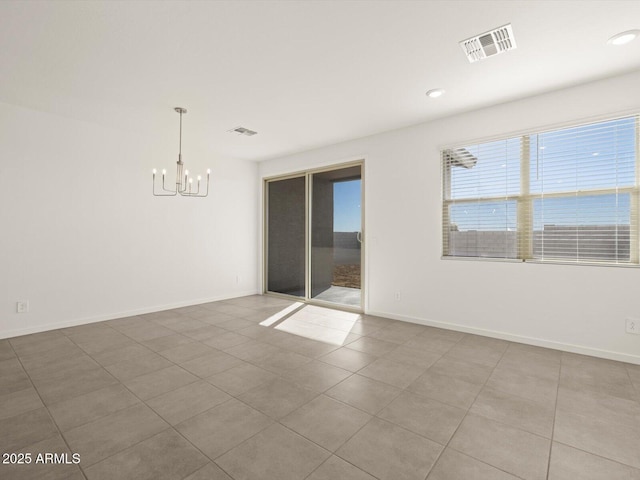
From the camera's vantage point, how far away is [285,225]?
19.7ft

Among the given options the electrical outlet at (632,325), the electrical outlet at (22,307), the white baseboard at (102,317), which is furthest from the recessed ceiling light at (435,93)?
the electrical outlet at (22,307)

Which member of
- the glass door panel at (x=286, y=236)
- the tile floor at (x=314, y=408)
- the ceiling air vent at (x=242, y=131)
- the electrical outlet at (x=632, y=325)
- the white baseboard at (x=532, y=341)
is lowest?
the tile floor at (x=314, y=408)

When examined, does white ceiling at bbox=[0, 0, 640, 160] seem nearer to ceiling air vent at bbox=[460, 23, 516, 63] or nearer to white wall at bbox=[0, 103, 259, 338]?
ceiling air vent at bbox=[460, 23, 516, 63]

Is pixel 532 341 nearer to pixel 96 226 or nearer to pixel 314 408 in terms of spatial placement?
pixel 314 408

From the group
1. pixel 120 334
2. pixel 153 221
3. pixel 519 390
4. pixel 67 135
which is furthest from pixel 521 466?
pixel 67 135

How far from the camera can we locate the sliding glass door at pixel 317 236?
16.3ft

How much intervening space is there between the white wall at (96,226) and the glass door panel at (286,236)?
0.89 metres

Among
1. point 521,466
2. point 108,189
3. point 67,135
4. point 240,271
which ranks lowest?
point 521,466

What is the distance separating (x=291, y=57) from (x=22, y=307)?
4.05 metres

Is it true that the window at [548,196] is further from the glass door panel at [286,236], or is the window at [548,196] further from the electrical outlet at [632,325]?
the glass door panel at [286,236]

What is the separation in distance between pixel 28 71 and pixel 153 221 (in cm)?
230

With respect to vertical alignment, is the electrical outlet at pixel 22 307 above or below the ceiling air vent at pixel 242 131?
below

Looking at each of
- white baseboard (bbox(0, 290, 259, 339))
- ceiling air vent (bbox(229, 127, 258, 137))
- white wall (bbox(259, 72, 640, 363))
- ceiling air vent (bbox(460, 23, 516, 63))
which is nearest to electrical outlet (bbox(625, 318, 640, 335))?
white wall (bbox(259, 72, 640, 363))

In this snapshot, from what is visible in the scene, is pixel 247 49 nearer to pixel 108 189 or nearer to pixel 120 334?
pixel 108 189
